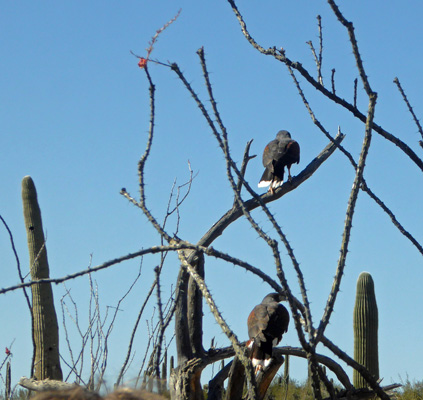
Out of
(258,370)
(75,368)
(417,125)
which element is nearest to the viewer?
(417,125)

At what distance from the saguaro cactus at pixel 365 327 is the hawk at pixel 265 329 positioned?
Result: 4973 millimetres

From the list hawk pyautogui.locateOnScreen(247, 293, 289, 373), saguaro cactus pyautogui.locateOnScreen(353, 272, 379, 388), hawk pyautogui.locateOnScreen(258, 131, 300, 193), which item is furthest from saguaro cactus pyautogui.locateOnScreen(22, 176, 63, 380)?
saguaro cactus pyautogui.locateOnScreen(353, 272, 379, 388)

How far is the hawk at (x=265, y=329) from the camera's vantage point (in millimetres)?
6438

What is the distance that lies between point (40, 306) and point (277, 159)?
13.2 feet

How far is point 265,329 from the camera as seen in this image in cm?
650

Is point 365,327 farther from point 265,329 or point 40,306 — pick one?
point 265,329

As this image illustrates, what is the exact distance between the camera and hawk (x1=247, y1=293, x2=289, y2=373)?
6.44 m

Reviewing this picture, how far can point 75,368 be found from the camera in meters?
5.27

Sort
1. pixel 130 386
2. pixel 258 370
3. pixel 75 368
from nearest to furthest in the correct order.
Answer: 1. pixel 130 386
2. pixel 75 368
3. pixel 258 370

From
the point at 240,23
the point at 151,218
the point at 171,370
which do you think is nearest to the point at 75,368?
the point at 171,370

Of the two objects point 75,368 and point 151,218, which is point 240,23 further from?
point 75,368

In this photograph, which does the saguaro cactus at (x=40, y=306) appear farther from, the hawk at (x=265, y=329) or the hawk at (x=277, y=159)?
the hawk at (x=265, y=329)

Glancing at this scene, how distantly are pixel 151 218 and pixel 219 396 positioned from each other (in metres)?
3.98

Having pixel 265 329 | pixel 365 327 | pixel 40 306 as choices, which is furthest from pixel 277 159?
pixel 365 327
